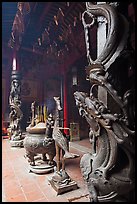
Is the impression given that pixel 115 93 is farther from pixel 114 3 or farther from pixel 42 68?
pixel 42 68

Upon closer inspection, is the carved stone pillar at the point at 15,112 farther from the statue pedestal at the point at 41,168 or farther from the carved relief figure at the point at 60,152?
the carved relief figure at the point at 60,152

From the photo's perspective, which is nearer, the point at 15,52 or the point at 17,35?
the point at 17,35

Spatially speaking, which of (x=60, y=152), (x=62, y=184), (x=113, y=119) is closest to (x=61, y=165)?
(x=60, y=152)

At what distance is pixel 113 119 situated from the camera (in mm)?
997

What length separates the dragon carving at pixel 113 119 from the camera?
1020 mm

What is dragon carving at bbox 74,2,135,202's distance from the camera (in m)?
1.02

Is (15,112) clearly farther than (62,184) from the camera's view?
Yes

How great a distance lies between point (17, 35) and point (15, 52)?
727mm

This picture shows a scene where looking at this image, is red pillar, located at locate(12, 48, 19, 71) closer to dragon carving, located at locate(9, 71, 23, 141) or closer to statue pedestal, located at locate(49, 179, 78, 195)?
dragon carving, located at locate(9, 71, 23, 141)

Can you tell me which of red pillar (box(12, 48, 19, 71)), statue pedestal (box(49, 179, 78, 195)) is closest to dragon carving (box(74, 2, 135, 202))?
statue pedestal (box(49, 179, 78, 195))

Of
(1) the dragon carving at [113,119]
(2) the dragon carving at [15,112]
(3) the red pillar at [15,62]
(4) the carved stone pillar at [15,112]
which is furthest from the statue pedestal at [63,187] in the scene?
(3) the red pillar at [15,62]

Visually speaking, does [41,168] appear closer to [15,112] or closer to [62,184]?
[62,184]

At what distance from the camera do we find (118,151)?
106 cm

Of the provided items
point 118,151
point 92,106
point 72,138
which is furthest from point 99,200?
point 72,138
